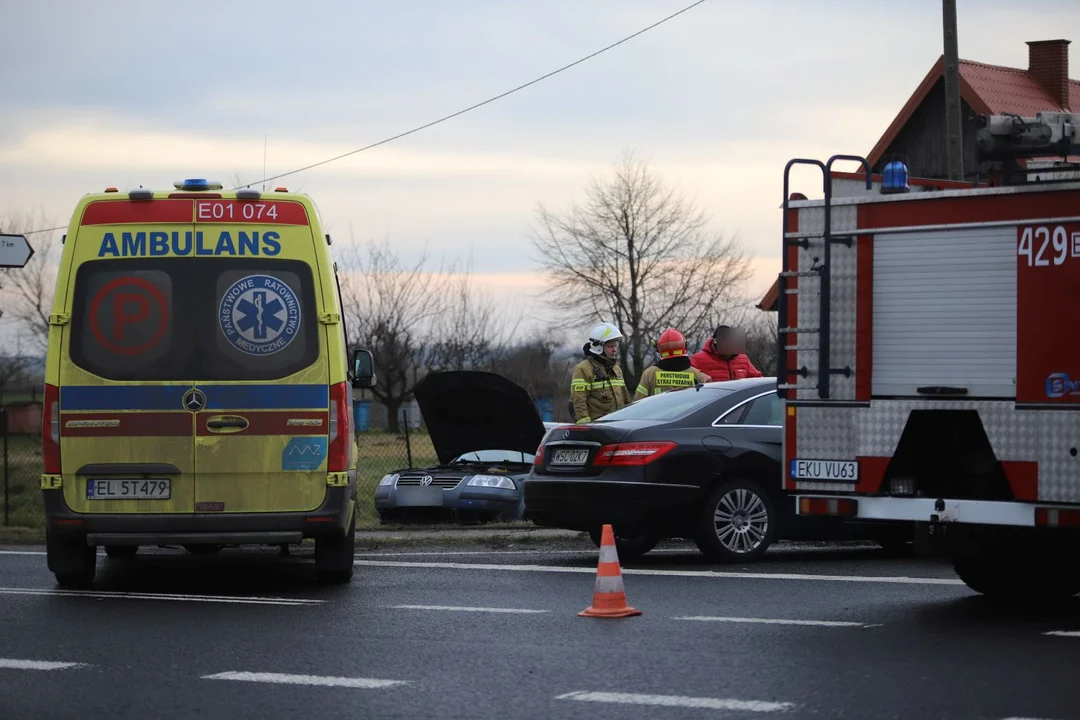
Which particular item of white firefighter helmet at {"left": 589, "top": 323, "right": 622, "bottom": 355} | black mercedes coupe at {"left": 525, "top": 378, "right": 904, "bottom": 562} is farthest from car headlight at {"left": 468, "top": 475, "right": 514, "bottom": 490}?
black mercedes coupe at {"left": 525, "top": 378, "right": 904, "bottom": 562}

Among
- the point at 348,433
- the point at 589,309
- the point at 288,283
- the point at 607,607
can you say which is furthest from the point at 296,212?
the point at 589,309

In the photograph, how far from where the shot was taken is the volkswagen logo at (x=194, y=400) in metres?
10.2

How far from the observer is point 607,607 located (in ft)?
28.9

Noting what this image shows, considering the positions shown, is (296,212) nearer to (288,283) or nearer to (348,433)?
(288,283)

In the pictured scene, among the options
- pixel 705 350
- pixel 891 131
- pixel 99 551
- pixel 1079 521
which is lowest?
pixel 99 551

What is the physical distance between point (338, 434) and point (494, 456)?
5570 mm

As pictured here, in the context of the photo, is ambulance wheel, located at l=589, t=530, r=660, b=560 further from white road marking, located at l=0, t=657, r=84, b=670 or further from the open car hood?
white road marking, located at l=0, t=657, r=84, b=670

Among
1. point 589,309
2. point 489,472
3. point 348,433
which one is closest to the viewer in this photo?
point 348,433

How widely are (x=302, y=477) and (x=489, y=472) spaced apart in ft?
17.4

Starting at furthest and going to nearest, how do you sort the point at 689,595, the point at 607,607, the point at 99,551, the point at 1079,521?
the point at 99,551 → the point at 689,595 → the point at 607,607 → the point at 1079,521

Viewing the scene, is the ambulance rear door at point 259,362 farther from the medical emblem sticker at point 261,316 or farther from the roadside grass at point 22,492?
the roadside grass at point 22,492

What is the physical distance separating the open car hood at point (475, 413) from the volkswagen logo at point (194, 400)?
15.7 ft

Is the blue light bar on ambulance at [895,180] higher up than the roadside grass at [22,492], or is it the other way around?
the blue light bar on ambulance at [895,180]

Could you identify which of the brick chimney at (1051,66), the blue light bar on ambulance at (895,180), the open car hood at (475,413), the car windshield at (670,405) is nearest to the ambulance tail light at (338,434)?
the car windshield at (670,405)
